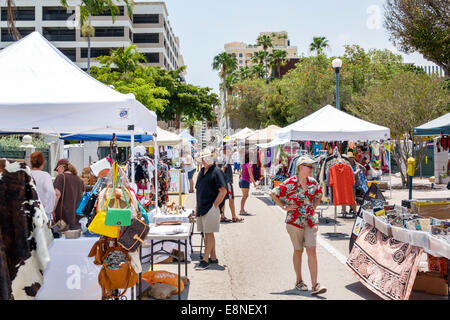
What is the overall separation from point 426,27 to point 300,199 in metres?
14.0

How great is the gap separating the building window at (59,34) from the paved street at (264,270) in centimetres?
5968

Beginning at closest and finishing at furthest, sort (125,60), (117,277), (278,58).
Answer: (117,277) < (125,60) < (278,58)

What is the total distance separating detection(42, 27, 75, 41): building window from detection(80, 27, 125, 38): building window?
6.46ft

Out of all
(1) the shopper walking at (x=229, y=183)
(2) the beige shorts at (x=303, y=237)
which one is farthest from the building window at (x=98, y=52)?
(2) the beige shorts at (x=303, y=237)

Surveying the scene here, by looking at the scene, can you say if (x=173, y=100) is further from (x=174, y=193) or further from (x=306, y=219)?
(x=306, y=219)

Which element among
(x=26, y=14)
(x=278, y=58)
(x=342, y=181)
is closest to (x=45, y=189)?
(x=342, y=181)

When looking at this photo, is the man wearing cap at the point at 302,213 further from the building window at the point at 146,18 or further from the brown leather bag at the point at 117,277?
the building window at the point at 146,18

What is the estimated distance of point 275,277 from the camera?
7.26m

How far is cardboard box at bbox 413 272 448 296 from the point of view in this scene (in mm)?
6109

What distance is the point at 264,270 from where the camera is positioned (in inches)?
304

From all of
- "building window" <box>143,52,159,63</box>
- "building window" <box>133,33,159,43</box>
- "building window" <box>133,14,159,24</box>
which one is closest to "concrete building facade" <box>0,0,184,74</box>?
"building window" <box>133,33,159,43</box>

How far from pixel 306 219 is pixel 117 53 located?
31437mm

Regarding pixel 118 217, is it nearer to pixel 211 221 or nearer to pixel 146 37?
pixel 211 221
